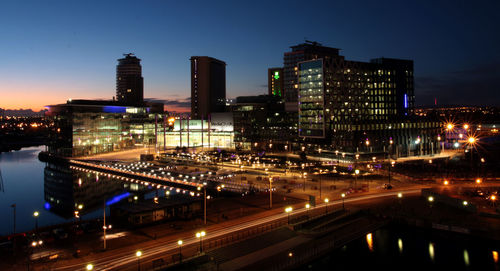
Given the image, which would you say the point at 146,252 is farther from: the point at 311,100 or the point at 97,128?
the point at 97,128

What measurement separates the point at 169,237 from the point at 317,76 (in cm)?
10305

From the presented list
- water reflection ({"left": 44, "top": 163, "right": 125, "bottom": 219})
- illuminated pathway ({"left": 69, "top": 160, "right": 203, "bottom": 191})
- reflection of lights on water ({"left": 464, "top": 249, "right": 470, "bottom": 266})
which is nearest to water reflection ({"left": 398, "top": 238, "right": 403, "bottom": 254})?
reflection of lights on water ({"left": 464, "top": 249, "right": 470, "bottom": 266})

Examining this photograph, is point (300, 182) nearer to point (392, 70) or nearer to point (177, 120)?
point (392, 70)

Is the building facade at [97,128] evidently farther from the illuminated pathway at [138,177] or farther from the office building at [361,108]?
the office building at [361,108]

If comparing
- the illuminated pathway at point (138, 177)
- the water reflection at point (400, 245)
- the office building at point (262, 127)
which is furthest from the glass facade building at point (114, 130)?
the water reflection at point (400, 245)

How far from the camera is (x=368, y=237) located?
45.5 m

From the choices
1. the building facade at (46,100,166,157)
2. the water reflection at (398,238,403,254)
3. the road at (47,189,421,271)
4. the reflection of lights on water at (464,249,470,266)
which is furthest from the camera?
the building facade at (46,100,166,157)

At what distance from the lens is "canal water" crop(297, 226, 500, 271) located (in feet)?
128

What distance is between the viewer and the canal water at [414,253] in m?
38.9

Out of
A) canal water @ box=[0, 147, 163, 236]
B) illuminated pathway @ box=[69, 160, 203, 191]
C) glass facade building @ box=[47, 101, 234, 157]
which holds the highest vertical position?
glass facade building @ box=[47, 101, 234, 157]

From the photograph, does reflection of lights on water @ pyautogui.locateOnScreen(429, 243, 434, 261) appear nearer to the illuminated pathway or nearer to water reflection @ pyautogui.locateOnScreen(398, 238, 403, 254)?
water reflection @ pyautogui.locateOnScreen(398, 238, 403, 254)

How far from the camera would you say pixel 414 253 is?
138 ft

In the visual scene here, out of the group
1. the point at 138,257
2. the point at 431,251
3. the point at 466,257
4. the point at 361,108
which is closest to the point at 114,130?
the point at 361,108

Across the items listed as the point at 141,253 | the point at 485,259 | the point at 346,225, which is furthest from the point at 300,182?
the point at 141,253
